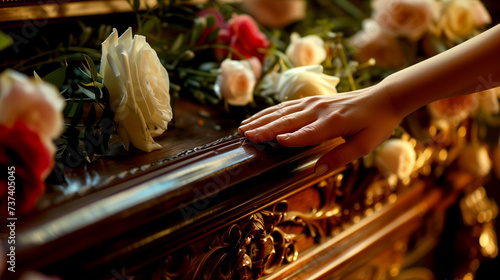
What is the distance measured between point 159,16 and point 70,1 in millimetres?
139

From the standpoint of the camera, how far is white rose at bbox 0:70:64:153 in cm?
34

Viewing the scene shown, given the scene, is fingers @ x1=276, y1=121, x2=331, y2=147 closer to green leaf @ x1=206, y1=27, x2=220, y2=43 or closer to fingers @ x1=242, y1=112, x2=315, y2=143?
fingers @ x1=242, y1=112, x2=315, y2=143

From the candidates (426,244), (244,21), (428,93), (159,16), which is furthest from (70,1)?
(426,244)

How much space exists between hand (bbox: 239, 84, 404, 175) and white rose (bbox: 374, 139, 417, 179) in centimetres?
16

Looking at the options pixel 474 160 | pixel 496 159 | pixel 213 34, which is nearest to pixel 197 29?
pixel 213 34

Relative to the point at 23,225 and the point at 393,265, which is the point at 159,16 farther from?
the point at 393,265

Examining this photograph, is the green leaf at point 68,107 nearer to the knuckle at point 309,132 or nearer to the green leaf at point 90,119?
the green leaf at point 90,119

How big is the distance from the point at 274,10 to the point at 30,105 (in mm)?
724

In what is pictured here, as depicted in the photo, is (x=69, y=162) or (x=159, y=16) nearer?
(x=69, y=162)

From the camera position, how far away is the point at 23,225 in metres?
0.37

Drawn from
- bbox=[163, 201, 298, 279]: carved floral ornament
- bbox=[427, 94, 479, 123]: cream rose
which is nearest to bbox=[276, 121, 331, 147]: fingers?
bbox=[163, 201, 298, 279]: carved floral ornament

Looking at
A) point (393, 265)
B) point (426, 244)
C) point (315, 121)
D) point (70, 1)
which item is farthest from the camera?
point (426, 244)

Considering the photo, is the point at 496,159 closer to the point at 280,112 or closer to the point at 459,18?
the point at 459,18

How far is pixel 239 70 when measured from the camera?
0.67 m
